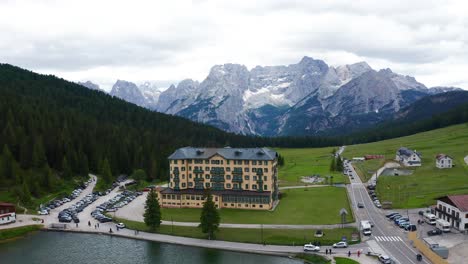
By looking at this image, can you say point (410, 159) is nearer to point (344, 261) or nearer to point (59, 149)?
point (344, 261)

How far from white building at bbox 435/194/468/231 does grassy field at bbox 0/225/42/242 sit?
92.3 meters

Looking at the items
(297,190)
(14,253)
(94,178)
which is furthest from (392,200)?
(94,178)

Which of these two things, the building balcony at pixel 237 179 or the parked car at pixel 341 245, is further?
the building balcony at pixel 237 179

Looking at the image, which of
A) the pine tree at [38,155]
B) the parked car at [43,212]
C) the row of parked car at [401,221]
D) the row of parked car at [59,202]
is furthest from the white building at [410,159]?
the pine tree at [38,155]

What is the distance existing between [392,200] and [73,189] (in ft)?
320

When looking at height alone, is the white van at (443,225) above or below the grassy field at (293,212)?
above

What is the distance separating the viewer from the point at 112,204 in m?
120

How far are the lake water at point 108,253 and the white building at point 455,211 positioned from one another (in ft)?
121

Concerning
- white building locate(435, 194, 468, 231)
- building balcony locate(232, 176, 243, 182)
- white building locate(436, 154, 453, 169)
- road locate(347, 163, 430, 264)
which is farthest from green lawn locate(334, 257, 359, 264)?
white building locate(436, 154, 453, 169)

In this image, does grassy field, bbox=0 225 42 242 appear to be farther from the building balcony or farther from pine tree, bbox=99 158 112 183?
the building balcony

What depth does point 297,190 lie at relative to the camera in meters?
135

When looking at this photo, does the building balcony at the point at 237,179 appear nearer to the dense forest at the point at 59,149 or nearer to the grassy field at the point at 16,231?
the dense forest at the point at 59,149

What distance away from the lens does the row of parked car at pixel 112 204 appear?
346 ft

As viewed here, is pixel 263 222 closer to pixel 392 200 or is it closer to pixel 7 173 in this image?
pixel 392 200
